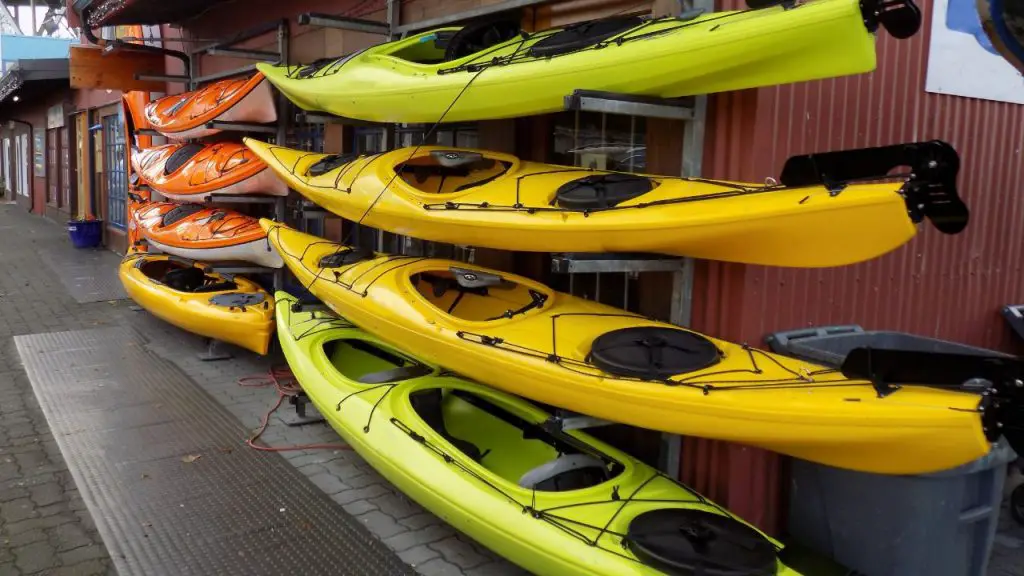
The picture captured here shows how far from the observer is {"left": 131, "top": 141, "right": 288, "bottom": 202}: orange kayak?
24.1 ft

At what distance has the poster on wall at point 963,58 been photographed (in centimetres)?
422

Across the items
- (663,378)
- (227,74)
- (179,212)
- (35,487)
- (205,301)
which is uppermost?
(227,74)

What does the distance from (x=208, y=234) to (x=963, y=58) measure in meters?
6.64

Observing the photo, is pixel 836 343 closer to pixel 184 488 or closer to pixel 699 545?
pixel 699 545

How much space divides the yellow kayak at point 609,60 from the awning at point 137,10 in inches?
196

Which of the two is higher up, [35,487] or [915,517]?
[915,517]

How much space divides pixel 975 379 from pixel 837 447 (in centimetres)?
51

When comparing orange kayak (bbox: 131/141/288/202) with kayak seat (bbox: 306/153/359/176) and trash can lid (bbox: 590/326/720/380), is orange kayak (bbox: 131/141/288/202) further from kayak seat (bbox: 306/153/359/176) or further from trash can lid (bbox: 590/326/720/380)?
trash can lid (bbox: 590/326/720/380)

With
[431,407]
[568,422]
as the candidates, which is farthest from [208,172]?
[568,422]

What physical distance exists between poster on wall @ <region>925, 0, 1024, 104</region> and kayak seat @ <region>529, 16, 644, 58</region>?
1.78m

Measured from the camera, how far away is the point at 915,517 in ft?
9.80

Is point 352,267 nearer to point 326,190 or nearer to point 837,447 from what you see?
point 326,190

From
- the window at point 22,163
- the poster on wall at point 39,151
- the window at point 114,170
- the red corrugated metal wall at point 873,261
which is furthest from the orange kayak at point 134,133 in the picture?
the window at point 22,163

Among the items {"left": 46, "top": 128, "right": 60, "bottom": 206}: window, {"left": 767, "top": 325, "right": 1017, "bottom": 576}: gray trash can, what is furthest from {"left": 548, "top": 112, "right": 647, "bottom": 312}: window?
{"left": 46, "top": 128, "right": 60, "bottom": 206}: window
